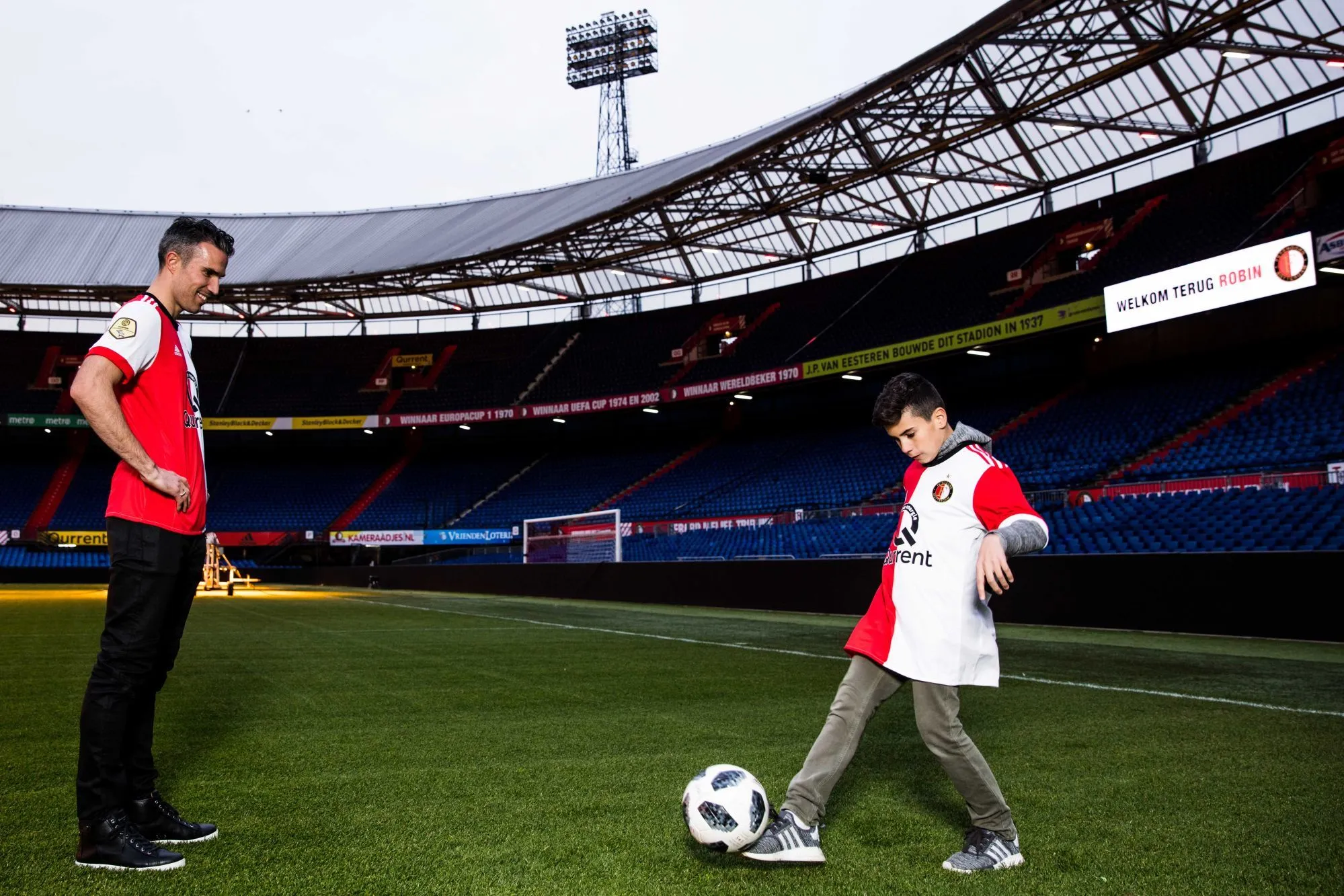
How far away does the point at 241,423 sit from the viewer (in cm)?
4344

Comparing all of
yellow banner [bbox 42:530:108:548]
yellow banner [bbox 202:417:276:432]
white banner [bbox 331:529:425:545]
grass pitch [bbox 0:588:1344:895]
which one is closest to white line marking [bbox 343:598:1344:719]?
grass pitch [bbox 0:588:1344:895]

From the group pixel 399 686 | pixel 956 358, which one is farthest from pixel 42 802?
pixel 956 358

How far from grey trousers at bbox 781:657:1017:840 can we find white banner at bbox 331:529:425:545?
38.8 m

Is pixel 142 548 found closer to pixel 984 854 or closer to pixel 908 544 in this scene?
pixel 908 544

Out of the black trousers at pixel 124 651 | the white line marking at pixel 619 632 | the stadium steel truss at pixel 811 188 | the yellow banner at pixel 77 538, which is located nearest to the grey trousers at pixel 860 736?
the black trousers at pixel 124 651

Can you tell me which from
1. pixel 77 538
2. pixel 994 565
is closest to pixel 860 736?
pixel 994 565

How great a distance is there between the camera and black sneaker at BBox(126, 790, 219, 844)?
3410 millimetres

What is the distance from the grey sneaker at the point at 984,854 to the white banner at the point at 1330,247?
21.9 m

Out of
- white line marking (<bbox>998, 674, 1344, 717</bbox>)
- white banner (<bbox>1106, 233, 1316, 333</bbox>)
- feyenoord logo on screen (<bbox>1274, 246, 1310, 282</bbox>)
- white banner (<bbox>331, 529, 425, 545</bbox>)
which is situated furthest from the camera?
white banner (<bbox>331, 529, 425, 545</bbox>)

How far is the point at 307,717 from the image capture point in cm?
612

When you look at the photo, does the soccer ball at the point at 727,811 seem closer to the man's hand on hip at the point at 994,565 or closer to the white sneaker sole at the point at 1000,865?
the white sneaker sole at the point at 1000,865

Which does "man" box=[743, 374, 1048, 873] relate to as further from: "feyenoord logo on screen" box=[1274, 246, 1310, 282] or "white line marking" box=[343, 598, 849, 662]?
"feyenoord logo on screen" box=[1274, 246, 1310, 282]

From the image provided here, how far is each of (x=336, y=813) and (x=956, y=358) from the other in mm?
32359

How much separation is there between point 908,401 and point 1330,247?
71.6 feet
